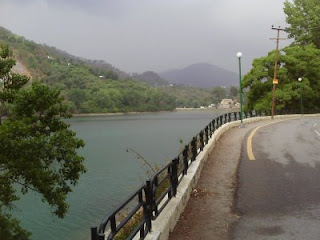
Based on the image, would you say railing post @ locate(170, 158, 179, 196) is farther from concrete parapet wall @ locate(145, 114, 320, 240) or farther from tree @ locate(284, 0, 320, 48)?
tree @ locate(284, 0, 320, 48)

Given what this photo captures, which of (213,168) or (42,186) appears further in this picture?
(42,186)

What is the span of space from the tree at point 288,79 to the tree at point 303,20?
7.10m

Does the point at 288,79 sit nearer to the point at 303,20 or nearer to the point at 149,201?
the point at 303,20

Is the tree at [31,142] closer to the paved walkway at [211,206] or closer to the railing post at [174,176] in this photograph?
the paved walkway at [211,206]

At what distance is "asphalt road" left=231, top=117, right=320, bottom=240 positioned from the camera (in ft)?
22.0

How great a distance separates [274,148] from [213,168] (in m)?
5.40

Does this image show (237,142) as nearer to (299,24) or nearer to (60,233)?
(60,233)

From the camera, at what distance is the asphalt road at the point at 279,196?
6.71 m

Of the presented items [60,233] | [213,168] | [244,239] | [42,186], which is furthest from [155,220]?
[60,233]

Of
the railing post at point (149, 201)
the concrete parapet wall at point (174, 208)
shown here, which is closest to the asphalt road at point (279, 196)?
the concrete parapet wall at point (174, 208)

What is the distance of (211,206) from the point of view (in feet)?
27.4

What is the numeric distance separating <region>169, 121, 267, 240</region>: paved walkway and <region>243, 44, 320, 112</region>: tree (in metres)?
45.0

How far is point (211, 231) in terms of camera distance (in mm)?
6840

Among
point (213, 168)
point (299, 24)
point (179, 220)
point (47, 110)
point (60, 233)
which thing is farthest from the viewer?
point (299, 24)
